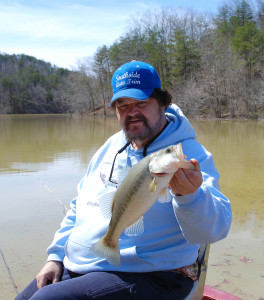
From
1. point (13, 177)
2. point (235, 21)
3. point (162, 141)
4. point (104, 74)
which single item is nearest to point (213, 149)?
point (13, 177)

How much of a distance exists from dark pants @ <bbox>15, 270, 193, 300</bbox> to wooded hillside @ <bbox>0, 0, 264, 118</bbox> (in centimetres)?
3113

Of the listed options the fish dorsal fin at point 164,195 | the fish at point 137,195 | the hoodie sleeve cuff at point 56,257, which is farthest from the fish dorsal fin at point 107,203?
the hoodie sleeve cuff at point 56,257

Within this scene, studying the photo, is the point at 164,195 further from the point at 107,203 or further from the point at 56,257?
the point at 56,257

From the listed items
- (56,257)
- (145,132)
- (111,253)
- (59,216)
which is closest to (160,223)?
(111,253)

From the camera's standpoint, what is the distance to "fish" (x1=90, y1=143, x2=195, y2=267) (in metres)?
1.44

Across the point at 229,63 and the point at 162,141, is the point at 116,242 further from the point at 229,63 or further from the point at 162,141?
the point at 229,63

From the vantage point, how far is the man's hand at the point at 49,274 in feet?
6.99

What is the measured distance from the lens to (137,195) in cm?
158

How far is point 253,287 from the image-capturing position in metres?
→ 2.97

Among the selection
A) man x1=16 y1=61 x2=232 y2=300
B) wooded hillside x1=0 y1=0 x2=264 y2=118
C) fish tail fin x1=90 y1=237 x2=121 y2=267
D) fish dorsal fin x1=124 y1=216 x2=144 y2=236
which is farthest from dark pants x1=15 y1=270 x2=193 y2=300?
wooded hillside x1=0 y1=0 x2=264 y2=118

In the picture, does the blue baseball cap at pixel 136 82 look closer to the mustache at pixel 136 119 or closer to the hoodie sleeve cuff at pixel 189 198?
the mustache at pixel 136 119

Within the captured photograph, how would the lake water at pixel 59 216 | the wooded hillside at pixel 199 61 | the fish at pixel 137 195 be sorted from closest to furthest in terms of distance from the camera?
the fish at pixel 137 195
the lake water at pixel 59 216
the wooded hillside at pixel 199 61

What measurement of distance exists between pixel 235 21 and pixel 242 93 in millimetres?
14626

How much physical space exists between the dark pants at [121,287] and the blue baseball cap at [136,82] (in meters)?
1.18
